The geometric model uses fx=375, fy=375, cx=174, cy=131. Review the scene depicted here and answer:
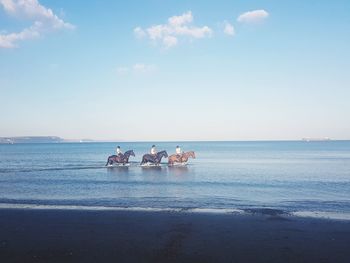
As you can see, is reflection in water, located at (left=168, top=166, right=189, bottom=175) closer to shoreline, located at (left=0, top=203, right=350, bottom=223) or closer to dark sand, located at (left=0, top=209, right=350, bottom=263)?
shoreline, located at (left=0, top=203, right=350, bottom=223)

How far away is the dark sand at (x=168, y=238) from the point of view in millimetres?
10836

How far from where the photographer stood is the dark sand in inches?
427

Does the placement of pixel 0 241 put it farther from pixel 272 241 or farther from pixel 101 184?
pixel 101 184

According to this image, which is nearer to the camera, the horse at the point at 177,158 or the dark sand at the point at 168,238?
the dark sand at the point at 168,238

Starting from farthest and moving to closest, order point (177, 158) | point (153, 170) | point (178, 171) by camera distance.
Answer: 1. point (177, 158)
2. point (153, 170)
3. point (178, 171)

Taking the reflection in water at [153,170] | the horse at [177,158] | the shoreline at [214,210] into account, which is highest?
the horse at [177,158]

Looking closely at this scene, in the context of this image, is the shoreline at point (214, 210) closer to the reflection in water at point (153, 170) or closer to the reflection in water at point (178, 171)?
the reflection in water at point (178, 171)

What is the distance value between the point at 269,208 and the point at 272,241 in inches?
267

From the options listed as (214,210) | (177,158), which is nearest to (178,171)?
(177,158)

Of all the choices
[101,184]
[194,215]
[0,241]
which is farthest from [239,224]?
[101,184]

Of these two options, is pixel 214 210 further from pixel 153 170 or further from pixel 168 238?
→ pixel 153 170

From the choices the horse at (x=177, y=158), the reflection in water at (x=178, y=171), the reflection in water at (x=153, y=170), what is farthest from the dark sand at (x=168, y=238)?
the horse at (x=177, y=158)

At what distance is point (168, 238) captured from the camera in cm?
1290

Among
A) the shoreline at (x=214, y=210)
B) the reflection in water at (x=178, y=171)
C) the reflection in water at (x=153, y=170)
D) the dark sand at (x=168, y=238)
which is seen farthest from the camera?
the reflection in water at (x=153, y=170)
